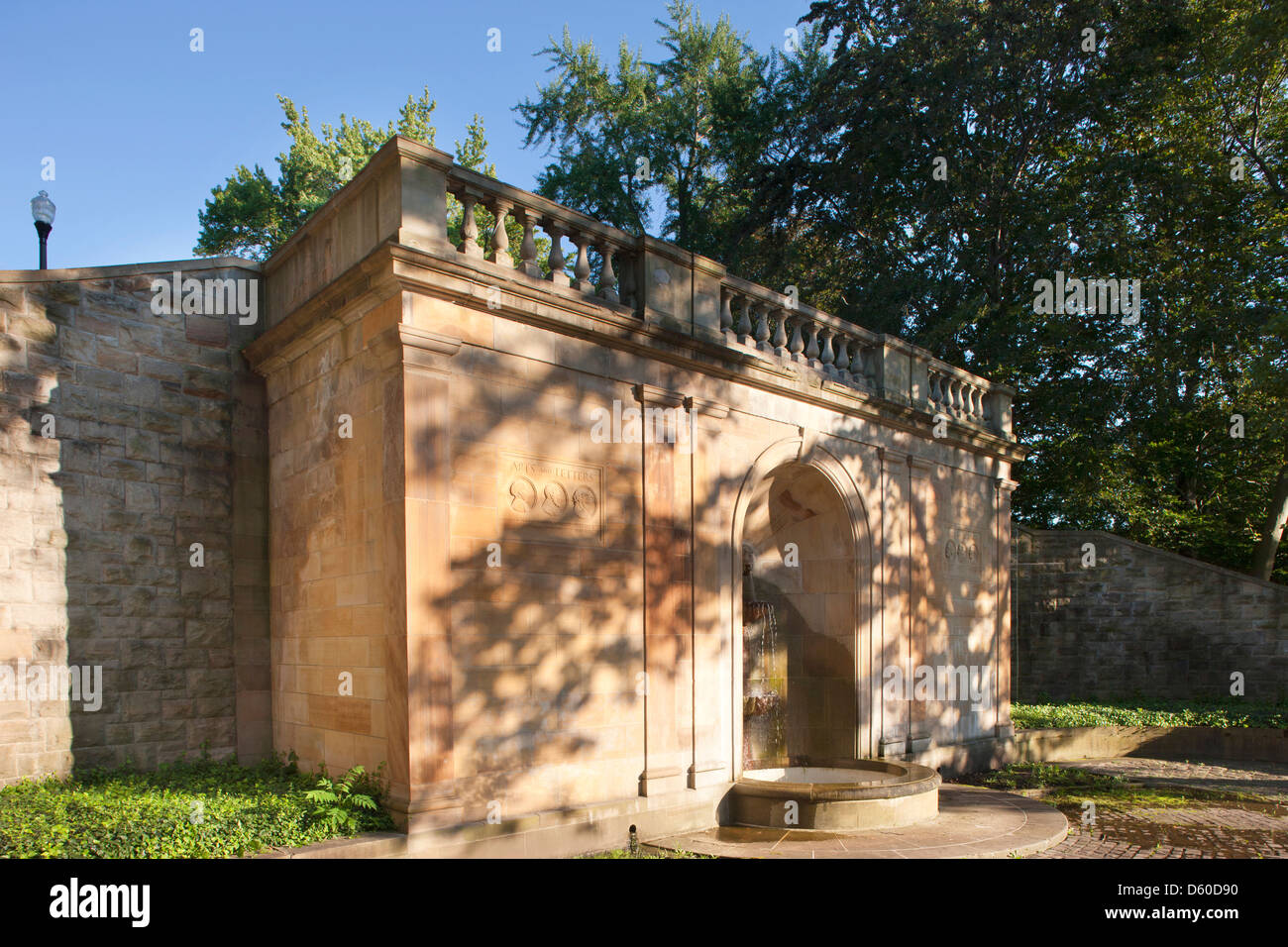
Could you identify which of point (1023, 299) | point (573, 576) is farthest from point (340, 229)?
point (1023, 299)

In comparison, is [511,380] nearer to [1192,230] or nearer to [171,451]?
[171,451]

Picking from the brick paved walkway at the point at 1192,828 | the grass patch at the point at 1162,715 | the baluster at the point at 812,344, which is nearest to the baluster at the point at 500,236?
the baluster at the point at 812,344

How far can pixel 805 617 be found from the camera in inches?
515

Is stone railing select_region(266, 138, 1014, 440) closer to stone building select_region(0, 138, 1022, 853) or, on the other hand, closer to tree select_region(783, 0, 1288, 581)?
stone building select_region(0, 138, 1022, 853)

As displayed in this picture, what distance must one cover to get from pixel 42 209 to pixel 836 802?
10.7 metres

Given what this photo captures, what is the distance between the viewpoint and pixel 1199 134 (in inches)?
838

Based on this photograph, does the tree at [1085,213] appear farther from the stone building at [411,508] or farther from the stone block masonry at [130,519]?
the stone block masonry at [130,519]

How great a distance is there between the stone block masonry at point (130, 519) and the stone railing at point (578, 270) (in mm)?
1399

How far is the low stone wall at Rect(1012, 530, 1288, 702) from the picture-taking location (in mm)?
19547

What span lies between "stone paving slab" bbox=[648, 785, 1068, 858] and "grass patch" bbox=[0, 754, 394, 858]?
322cm

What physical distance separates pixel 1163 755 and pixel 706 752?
39.2ft

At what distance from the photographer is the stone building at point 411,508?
784cm

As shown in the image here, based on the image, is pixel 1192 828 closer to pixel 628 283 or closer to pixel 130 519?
pixel 628 283

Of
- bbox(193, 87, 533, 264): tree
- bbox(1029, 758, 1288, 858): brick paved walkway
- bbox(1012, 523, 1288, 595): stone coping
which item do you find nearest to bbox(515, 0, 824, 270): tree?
bbox(193, 87, 533, 264): tree
